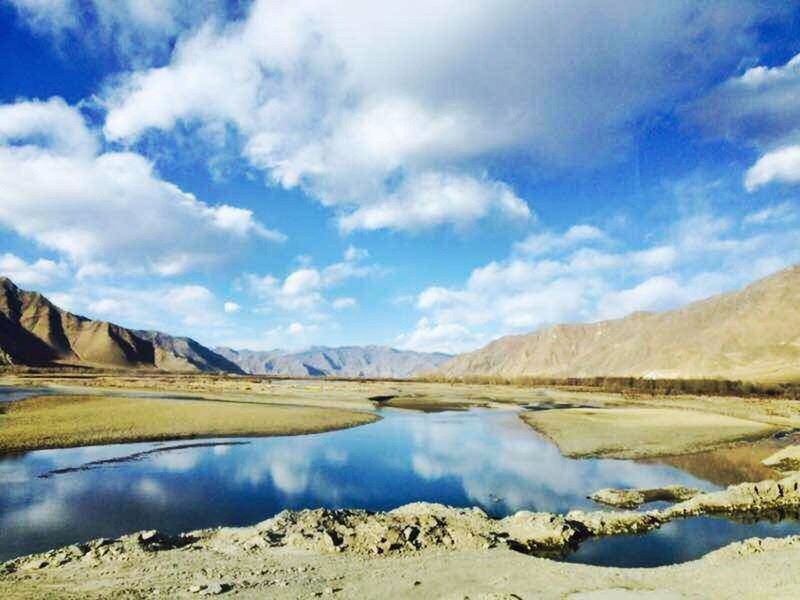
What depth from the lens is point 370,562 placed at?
17.5 metres

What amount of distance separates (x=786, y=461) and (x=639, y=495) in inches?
678

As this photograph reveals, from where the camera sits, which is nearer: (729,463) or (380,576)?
(380,576)

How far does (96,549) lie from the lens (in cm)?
1702

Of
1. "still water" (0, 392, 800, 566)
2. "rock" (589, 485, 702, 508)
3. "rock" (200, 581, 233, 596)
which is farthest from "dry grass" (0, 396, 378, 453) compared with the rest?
"rock" (589, 485, 702, 508)

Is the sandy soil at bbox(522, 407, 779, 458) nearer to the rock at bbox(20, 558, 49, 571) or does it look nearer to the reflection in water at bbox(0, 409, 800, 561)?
the reflection in water at bbox(0, 409, 800, 561)

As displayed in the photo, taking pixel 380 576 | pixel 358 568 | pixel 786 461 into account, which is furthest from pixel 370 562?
pixel 786 461

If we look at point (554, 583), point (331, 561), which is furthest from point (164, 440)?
point (554, 583)

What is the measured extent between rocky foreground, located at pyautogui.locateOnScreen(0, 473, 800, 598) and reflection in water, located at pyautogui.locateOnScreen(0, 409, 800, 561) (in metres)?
2.38

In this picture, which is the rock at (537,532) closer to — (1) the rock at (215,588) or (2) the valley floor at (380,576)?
(2) the valley floor at (380,576)

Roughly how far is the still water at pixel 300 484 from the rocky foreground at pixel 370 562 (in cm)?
187

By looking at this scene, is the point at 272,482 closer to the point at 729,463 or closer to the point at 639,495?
the point at 639,495

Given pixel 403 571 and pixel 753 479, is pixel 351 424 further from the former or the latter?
pixel 403 571

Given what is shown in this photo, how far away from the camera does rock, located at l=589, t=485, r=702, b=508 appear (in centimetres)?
2673

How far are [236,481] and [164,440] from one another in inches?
606
